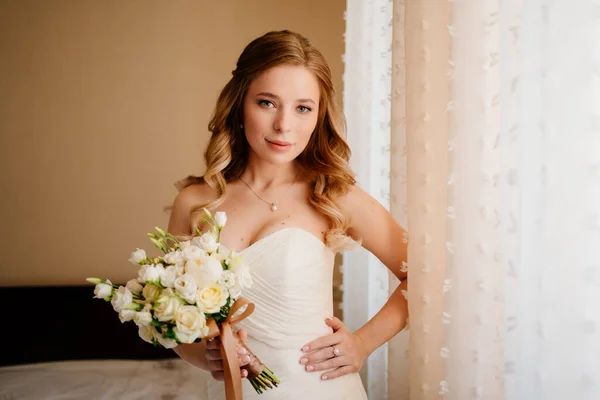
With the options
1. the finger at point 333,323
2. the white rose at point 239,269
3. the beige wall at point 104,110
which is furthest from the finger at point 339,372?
the beige wall at point 104,110

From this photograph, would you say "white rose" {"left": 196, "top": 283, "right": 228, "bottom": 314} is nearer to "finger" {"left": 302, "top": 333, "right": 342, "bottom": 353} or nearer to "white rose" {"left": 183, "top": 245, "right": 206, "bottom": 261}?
"white rose" {"left": 183, "top": 245, "right": 206, "bottom": 261}

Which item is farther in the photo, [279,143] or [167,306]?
[279,143]

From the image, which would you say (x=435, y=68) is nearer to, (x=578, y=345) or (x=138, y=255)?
(x=578, y=345)

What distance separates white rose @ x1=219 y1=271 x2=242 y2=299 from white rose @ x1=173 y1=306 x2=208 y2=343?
96mm

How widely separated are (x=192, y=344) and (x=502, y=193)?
1052 mm

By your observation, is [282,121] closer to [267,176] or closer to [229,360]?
A: [267,176]

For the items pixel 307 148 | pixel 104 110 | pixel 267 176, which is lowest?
pixel 267 176

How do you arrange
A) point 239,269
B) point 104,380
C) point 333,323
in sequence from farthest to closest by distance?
point 104,380
point 333,323
point 239,269

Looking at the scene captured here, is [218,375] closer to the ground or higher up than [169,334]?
closer to the ground

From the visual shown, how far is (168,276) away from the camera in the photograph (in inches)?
48.0

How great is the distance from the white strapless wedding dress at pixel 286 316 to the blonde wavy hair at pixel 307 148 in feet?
0.52

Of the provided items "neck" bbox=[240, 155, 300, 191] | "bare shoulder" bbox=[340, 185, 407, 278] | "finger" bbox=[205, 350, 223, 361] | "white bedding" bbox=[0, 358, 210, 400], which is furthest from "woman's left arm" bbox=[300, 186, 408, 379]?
"white bedding" bbox=[0, 358, 210, 400]

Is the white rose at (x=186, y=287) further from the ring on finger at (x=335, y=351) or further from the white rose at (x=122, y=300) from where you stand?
the ring on finger at (x=335, y=351)

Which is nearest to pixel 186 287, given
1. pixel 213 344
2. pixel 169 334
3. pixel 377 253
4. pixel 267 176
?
pixel 169 334
